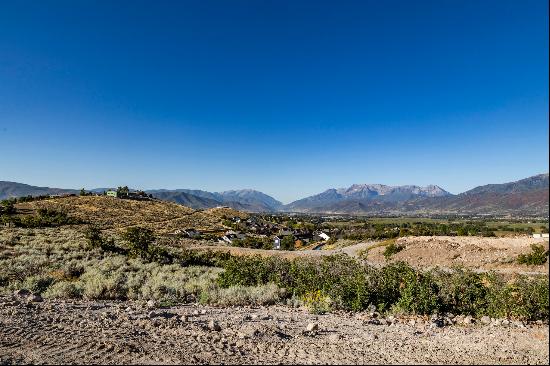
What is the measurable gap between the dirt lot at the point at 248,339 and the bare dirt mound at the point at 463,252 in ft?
98.0

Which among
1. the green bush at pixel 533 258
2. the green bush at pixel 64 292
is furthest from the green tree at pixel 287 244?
the green bush at pixel 64 292

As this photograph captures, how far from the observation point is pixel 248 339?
6.77 metres

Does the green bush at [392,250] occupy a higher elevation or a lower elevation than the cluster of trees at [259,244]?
higher

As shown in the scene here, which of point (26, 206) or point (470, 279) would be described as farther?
point (26, 206)

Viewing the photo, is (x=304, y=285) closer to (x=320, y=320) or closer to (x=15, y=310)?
(x=320, y=320)

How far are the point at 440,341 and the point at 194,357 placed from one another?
4.05 metres

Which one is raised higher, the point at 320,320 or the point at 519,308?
the point at 519,308

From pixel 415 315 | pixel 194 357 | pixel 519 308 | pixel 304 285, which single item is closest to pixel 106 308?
pixel 194 357

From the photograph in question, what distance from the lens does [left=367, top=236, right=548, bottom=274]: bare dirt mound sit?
3659 cm

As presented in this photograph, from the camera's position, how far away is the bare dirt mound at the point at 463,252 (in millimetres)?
36594

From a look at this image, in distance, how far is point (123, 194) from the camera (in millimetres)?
109062

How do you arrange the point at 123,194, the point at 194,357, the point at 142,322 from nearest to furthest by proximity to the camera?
the point at 194,357 → the point at 142,322 → the point at 123,194

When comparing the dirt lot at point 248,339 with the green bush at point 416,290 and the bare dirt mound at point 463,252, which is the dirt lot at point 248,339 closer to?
the green bush at point 416,290

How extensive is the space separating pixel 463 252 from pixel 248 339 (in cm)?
4091
